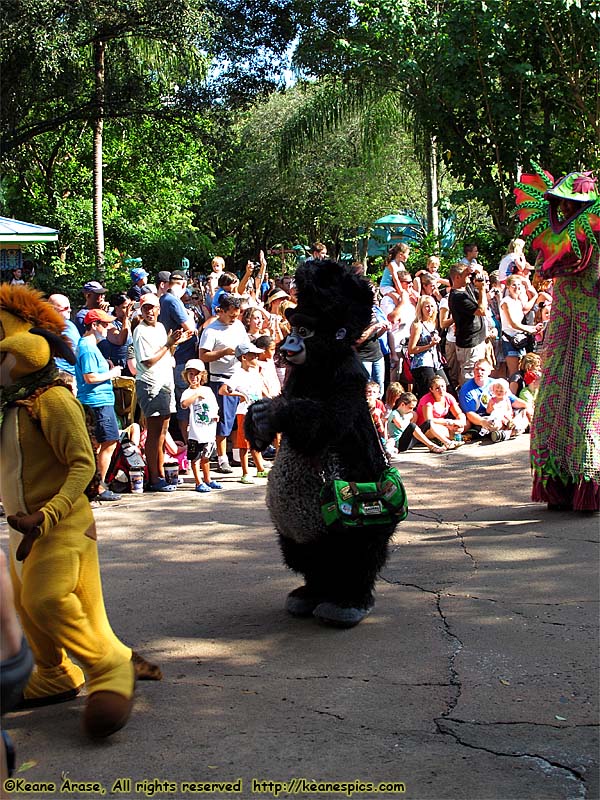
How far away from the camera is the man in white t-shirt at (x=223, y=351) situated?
895 cm

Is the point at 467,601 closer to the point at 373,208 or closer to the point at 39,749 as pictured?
the point at 39,749

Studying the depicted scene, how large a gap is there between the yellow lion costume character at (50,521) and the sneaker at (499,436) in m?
6.63

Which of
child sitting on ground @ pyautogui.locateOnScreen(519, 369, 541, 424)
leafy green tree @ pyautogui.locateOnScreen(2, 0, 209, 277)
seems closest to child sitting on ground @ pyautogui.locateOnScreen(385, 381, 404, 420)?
child sitting on ground @ pyautogui.locateOnScreen(519, 369, 541, 424)

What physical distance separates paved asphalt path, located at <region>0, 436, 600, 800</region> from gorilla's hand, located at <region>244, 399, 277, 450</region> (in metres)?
1.02

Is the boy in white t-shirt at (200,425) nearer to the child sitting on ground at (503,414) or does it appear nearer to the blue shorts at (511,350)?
the child sitting on ground at (503,414)

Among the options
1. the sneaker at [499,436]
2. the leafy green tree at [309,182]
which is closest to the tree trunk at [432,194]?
the leafy green tree at [309,182]

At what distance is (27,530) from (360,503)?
164 cm

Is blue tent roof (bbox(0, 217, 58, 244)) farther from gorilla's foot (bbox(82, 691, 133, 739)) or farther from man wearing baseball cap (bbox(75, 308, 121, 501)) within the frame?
gorilla's foot (bbox(82, 691, 133, 739))

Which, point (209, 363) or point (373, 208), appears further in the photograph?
point (373, 208)

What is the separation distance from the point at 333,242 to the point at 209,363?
1030 inches

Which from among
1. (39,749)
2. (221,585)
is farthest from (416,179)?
(39,749)

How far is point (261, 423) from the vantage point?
454 cm

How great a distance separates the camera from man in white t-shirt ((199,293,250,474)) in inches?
352

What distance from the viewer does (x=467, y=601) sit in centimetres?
523
